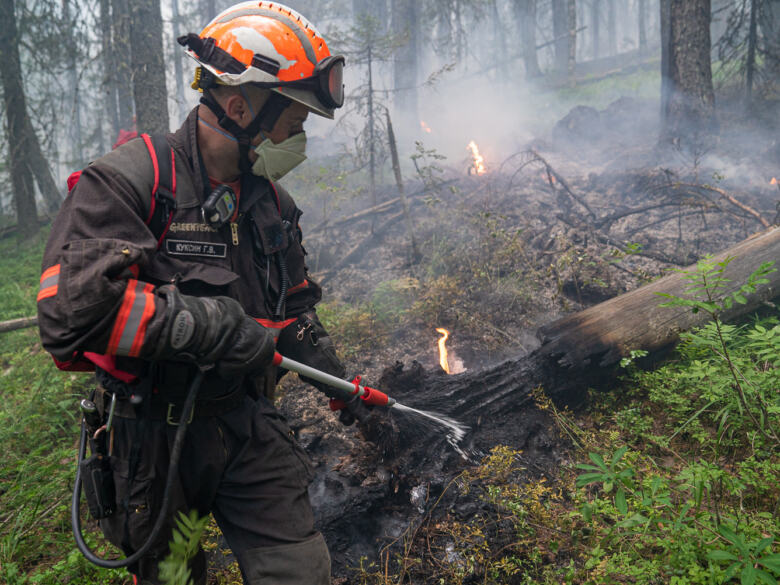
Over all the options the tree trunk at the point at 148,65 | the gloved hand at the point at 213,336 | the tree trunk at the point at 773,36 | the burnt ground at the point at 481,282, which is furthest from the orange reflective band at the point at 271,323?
the tree trunk at the point at 773,36

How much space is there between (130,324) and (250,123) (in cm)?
116

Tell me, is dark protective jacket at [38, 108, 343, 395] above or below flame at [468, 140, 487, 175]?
below

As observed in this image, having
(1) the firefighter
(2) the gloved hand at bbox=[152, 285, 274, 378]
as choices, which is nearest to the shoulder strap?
(1) the firefighter

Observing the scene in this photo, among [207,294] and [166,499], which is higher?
[207,294]

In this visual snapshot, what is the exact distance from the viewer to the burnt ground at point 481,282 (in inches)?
133

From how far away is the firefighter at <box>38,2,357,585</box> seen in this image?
5.49ft

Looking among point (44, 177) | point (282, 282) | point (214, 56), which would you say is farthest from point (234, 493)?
point (44, 177)

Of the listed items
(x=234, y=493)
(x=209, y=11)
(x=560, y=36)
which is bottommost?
(x=234, y=493)

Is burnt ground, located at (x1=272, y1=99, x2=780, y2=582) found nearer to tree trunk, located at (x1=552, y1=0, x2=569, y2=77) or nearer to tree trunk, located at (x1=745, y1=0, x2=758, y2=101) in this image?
tree trunk, located at (x1=745, y1=0, x2=758, y2=101)

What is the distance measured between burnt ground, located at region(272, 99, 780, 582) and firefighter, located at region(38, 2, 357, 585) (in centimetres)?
108

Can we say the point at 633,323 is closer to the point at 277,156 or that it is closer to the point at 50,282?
the point at 277,156

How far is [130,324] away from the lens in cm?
166

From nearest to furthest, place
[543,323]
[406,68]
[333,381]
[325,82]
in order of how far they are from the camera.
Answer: [325,82]
[333,381]
[543,323]
[406,68]

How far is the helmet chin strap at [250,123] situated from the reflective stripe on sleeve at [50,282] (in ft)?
3.24
